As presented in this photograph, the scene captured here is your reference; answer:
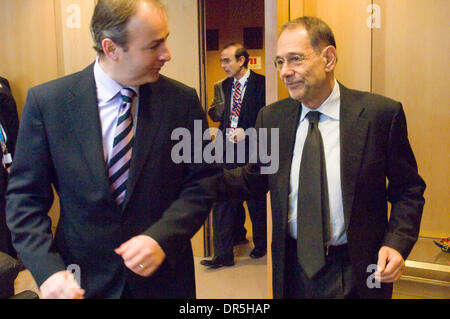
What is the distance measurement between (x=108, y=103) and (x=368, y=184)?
859 millimetres

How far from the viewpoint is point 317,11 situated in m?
3.04

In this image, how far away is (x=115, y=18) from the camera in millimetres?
1348

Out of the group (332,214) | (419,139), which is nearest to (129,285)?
(332,214)

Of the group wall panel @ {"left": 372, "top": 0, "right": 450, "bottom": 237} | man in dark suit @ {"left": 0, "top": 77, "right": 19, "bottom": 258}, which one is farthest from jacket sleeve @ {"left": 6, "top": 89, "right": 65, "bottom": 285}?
man in dark suit @ {"left": 0, "top": 77, "right": 19, "bottom": 258}

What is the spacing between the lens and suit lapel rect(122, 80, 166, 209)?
1.33m

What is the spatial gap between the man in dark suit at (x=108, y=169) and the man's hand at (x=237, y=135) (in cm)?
248

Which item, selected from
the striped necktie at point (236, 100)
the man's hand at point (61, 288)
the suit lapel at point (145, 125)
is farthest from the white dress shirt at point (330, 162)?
the striped necktie at point (236, 100)

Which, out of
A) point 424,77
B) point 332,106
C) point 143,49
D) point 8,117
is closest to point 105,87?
point 143,49

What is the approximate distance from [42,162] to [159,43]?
0.47 meters

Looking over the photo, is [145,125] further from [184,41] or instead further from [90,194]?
[184,41]

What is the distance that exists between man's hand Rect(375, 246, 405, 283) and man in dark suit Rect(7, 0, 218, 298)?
575mm

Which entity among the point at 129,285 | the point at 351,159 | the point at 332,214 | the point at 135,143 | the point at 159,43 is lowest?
the point at 129,285
